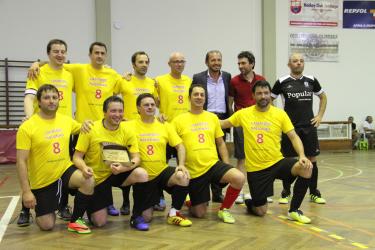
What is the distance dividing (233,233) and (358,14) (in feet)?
40.7

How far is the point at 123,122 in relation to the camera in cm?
383

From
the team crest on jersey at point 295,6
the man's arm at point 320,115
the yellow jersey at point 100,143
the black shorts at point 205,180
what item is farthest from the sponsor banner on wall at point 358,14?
the yellow jersey at point 100,143

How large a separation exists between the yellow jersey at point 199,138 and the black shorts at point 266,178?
1.45 ft

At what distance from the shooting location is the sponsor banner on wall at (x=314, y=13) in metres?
13.1

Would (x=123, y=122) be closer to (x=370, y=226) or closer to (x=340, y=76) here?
(x=370, y=226)

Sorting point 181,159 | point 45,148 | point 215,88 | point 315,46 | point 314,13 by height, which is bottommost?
point 181,159

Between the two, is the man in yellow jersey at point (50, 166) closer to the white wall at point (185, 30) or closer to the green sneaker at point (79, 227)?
the green sneaker at point (79, 227)

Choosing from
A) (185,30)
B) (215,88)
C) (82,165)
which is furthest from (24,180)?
(185,30)

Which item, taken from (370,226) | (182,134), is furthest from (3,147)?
(370,226)

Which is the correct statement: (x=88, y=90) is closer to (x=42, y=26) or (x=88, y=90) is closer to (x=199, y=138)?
(x=199, y=138)

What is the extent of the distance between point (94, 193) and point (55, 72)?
1.28 metres

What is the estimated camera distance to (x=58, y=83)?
13.1ft

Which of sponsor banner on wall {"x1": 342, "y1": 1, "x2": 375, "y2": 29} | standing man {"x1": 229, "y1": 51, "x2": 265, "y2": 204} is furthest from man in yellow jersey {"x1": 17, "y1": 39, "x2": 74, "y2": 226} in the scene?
sponsor banner on wall {"x1": 342, "y1": 1, "x2": 375, "y2": 29}

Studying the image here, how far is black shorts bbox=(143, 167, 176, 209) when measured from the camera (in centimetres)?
370
